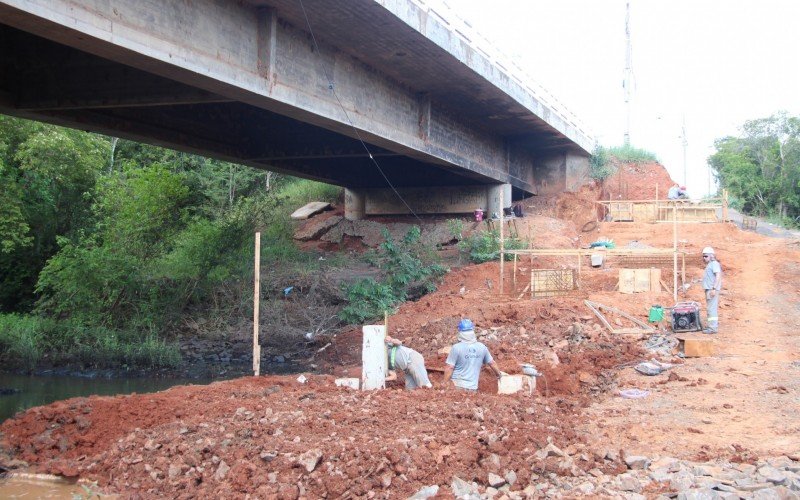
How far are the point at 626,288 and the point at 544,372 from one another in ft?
23.1

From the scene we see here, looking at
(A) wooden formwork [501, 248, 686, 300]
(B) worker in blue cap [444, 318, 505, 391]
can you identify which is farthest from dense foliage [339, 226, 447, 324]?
(B) worker in blue cap [444, 318, 505, 391]

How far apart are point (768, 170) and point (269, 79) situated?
39.4 meters

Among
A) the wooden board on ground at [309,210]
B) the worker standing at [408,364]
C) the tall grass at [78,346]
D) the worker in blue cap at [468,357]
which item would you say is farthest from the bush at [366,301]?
the wooden board on ground at [309,210]

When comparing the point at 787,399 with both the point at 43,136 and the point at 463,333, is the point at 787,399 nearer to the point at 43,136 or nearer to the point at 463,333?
the point at 463,333

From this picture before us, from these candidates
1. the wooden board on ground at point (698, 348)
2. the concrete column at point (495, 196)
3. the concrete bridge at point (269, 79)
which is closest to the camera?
the concrete bridge at point (269, 79)

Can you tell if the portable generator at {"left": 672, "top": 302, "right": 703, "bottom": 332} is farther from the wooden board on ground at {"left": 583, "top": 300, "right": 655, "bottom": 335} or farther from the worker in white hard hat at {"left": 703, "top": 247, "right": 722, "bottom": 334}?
the wooden board on ground at {"left": 583, "top": 300, "right": 655, "bottom": 335}

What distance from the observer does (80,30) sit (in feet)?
31.9

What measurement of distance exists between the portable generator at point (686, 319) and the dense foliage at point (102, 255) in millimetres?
12202

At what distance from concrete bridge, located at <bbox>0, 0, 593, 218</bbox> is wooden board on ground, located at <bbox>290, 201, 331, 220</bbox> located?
6.46 metres

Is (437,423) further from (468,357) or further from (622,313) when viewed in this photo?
(622,313)

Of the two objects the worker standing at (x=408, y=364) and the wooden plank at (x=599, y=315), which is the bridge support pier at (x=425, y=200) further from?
the worker standing at (x=408, y=364)

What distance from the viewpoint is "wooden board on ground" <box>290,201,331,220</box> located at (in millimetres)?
31263

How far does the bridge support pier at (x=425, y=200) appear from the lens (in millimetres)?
27016

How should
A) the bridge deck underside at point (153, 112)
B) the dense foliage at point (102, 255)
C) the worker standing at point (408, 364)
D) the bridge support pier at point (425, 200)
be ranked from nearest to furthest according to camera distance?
1. the worker standing at point (408, 364)
2. the bridge deck underside at point (153, 112)
3. the dense foliage at point (102, 255)
4. the bridge support pier at point (425, 200)
